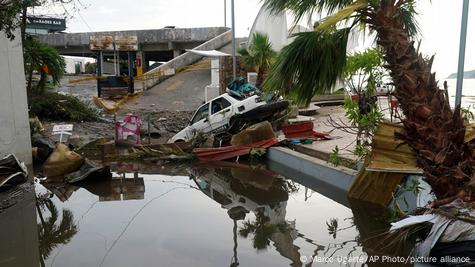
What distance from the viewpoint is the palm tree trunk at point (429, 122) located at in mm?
4266

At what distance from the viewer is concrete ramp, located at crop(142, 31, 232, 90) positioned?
29.1 meters

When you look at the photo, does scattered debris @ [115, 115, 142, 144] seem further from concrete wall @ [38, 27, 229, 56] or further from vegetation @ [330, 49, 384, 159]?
concrete wall @ [38, 27, 229, 56]

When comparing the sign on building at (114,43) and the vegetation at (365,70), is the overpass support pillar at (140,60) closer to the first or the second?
the sign on building at (114,43)

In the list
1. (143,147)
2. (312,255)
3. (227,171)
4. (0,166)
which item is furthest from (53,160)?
(312,255)

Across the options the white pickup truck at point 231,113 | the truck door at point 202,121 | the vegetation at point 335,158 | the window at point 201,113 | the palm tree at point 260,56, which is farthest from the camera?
the palm tree at point 260,56

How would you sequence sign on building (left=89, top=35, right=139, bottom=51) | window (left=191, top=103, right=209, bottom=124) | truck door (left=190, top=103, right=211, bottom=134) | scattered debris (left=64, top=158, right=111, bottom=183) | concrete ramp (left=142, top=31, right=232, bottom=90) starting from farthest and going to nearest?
concrete ramp (left=142, top=31, right=232, bottom=90) < sign on building (left=89, top=35, right=139, bottom=51) < window (left=191, top=103, right=209, bottom=124) < truck door (left=190, top=103, right=211, bottom=134) < scattered debris (left=64, top=158, right=111, bottom=183)

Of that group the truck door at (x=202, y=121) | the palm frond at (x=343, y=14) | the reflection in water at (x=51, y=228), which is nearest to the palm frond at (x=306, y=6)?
the palm frond at (x=343, y=14)

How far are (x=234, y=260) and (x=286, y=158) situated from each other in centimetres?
615

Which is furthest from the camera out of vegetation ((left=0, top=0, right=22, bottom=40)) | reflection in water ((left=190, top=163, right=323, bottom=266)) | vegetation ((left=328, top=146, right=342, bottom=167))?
vegetation ((left=328, top=146, right=342, bottom=167))

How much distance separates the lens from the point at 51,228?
634 cm

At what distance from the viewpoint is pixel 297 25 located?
6.12 meters

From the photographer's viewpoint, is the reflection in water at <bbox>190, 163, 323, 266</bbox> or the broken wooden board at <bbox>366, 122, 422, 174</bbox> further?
the broken wooden board at <bbox>366, 122, 422, 174</bbox>

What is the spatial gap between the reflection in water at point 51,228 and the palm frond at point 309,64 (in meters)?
3.74

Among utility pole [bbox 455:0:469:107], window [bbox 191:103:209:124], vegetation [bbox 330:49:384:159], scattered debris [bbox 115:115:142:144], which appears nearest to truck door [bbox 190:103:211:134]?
window [bbox 191:103:209:124]
